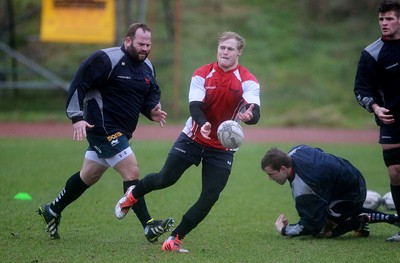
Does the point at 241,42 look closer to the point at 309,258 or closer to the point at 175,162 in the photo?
the point at 175,162

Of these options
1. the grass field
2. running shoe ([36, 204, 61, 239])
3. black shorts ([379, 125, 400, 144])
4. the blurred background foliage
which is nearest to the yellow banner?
the blurred background foliage

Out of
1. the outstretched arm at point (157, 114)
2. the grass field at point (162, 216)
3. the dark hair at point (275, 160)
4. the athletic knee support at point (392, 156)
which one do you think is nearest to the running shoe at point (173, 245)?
the grass field at point (162, 216)

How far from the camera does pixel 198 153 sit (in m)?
7.41

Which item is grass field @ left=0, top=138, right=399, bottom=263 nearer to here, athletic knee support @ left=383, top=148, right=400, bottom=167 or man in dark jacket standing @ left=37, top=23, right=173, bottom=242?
man in dark jacket standing @ left=37, top=23, right=173, bottom=242

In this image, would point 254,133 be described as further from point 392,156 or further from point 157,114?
point 392,156

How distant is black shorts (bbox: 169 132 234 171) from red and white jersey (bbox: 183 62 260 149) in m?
0.05

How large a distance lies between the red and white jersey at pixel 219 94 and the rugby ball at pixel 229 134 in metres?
0.37

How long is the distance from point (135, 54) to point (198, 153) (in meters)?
1.19

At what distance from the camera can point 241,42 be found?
7.34m

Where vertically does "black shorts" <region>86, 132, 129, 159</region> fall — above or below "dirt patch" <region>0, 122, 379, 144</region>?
above

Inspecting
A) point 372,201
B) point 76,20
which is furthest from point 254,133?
point 372,201

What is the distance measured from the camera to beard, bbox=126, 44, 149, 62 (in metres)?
7.61

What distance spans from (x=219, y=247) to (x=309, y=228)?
100 centimetres

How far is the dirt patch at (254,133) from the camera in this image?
19.4 metres
